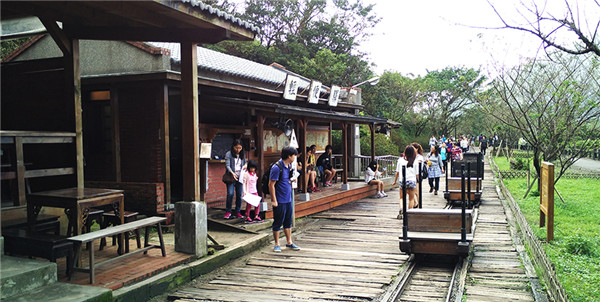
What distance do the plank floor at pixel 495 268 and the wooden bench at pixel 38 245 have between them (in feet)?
15.8

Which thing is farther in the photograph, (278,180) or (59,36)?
(278,180)

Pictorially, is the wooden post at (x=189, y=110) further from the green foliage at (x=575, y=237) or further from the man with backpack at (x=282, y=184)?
the green foliage at (x=575, y=237)

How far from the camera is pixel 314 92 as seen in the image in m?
15.8

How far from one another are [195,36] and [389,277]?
450cm

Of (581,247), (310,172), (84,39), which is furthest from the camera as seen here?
(310,172)

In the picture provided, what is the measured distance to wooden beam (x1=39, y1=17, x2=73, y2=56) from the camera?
6129 mm

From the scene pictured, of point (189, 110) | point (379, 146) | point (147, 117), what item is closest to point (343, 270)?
point (189, 110)

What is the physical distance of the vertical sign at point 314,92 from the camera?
15578 mm

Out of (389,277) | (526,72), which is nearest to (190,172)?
(389,277)

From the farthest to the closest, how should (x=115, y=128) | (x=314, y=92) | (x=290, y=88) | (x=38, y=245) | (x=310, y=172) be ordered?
1. (x=314, y=92)
2. (x=290, y=88)
3. (x=310, y=172)
4. (x=115, y=128)
5. (x=38, y=245)

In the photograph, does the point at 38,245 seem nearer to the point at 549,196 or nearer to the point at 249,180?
the point at 249,180

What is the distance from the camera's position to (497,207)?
13789mm

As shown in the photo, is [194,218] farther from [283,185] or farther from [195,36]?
[195,36]

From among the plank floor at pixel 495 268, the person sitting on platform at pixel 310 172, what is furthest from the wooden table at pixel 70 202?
the person sitting on platform at pixel 310 172
